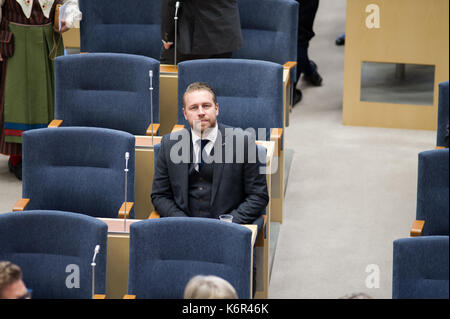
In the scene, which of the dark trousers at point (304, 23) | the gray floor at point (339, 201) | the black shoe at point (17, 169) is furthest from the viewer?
the dark trousers at point (304, 23)

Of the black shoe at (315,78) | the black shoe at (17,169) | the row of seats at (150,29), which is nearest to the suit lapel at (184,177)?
the row of seats at (150,29)

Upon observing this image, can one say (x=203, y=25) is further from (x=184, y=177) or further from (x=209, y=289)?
(x=209, y=289)

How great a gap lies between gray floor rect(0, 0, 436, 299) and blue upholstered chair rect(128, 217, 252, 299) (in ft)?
3.37

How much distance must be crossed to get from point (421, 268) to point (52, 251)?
52.0 inches

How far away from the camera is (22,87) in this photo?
489cm

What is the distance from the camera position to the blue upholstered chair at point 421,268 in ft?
9.12

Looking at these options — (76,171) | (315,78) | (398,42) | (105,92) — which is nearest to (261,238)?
(76,171)

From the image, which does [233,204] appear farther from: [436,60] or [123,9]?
[436,60]

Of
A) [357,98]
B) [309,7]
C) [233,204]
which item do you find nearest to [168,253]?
[233,204]

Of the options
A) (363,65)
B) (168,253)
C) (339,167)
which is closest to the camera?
(168,253)

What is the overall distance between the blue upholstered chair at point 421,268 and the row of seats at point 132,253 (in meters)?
0.53

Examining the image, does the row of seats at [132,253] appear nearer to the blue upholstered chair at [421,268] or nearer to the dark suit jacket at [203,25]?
the blue upholstered chair at [421,268]

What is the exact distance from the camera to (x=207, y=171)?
349cm
